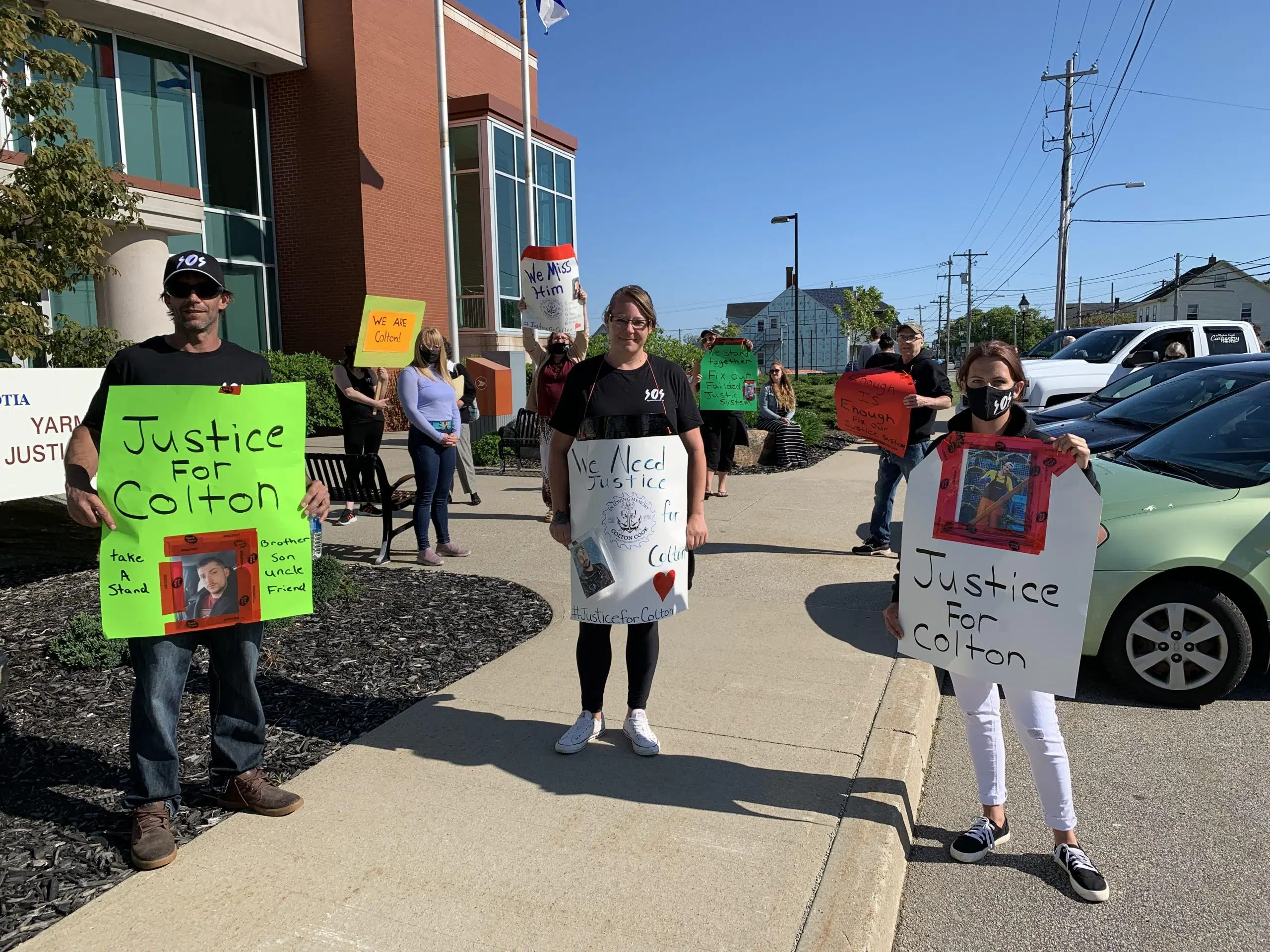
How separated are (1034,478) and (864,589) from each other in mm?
3680

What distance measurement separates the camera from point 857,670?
4879 millimetres

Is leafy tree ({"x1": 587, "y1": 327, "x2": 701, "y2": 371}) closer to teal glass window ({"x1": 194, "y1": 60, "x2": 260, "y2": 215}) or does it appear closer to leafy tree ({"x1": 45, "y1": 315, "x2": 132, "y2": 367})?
teal glass window ({"x1": 194, "y1": 60, "x2": 260, "y2": 215})

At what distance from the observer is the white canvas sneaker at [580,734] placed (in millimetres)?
3824

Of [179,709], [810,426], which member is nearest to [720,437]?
[810,426]

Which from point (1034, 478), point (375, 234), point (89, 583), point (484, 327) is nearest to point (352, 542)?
point (89, 583)

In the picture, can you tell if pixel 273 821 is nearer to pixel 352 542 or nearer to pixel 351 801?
pixel 351 801

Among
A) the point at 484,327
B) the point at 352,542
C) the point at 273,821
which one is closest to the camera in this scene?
the point at 273,821

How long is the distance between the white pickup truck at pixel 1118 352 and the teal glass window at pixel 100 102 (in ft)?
53.8

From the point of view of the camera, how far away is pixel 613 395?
368 cm

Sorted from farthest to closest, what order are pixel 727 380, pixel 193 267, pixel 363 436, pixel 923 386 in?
pixel 727 380
pixel 363 436
pixel 923 386
pixel 193 267

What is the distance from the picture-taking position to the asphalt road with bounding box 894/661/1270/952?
288cm

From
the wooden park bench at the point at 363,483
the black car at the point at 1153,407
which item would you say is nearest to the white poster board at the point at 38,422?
the wooden park bench at the point at 363,483

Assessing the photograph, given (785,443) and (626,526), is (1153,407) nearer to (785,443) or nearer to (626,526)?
(785,443)

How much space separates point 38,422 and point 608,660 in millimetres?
4226
